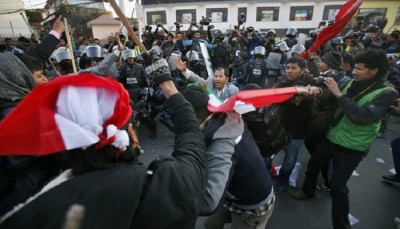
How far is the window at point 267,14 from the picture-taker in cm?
3170

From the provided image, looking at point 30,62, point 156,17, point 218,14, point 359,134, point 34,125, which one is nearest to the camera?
point 34,125

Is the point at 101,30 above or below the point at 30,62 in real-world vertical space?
above

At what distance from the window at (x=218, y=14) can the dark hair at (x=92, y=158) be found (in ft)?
111

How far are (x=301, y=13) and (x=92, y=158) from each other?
35.8m

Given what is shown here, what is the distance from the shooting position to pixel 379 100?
7.63ft

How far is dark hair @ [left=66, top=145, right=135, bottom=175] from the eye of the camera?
917mm

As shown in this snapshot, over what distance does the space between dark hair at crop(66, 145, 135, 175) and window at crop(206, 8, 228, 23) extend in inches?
1335

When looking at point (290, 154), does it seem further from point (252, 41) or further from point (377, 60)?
point (252, 41)

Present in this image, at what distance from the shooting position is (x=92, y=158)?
917 millimetres

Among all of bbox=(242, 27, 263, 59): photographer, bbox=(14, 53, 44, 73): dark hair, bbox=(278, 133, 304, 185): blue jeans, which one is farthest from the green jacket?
bbox=(242, 27, 263, 59): photographer

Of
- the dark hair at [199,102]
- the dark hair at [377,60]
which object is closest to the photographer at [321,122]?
the dark hair at [377,60]

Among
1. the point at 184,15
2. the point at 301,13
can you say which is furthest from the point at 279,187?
the point at 301,13

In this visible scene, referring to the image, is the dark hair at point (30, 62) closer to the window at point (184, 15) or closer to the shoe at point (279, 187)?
the shoe at point (279, 187)

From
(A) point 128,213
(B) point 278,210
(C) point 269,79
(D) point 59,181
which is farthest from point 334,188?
(C) point 269,79
